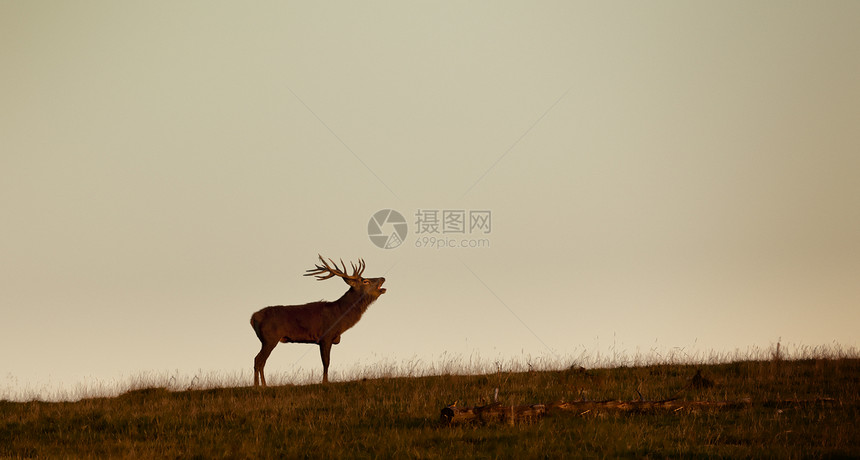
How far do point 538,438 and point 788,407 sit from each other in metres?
4.35

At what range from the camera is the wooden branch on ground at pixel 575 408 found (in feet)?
39.8

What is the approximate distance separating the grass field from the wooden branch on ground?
0.36ft

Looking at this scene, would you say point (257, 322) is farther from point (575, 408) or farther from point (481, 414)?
point (575, 408)

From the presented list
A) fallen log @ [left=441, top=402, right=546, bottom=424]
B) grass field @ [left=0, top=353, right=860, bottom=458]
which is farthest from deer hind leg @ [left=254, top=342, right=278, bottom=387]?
fallen log @ [left=441, top=402, right=546, bottom=424]

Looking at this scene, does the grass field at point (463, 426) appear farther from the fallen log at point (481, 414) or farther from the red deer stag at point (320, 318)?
the red deer stag at point (320, 318)

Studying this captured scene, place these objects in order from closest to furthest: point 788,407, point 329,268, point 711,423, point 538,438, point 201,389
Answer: point 538,438, point 711,423, point 788,407, point 201,389, point 329,268

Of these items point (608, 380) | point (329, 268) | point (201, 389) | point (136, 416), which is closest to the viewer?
point (136, 416)

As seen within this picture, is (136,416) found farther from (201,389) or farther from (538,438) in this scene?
(538,438)

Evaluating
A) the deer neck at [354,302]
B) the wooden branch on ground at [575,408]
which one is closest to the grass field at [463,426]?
the wooden branch on ground at [575,408]

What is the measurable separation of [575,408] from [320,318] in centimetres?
927

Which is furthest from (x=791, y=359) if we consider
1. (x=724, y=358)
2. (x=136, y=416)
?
(x=136, y=416)

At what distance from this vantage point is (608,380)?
16.4 m

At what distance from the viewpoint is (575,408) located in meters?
12.6

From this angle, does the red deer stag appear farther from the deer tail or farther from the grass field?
the grass field
